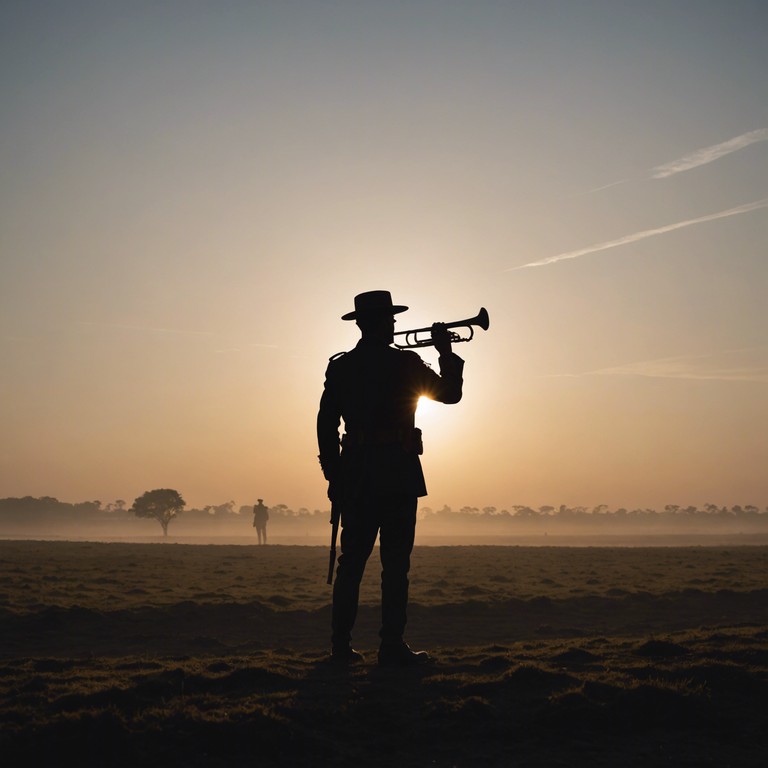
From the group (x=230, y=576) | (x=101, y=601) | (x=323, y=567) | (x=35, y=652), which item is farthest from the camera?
(x=323, y=567)

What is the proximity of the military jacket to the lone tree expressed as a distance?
470ft

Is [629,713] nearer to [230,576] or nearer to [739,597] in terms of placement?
[739,597]

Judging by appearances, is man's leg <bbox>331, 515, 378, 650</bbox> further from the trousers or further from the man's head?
the man's head

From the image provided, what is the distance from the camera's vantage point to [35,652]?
470 inches

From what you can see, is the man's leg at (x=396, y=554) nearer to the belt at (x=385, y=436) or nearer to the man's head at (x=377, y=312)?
the belt at (x=385, y=436)

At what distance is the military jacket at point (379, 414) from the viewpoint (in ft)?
28.5

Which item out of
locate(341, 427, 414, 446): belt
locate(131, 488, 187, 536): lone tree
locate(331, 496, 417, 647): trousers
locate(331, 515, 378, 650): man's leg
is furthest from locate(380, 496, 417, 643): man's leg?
locate(131, 488, 187, 536): lone tree

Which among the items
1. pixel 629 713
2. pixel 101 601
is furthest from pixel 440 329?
pixel 101 601

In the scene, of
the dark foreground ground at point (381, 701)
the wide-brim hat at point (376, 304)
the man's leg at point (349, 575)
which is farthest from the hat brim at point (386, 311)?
the dark foreground ground at point (381, 701)

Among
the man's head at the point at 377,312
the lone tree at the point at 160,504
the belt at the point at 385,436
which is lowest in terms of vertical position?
the lone tree at the point at 160,504

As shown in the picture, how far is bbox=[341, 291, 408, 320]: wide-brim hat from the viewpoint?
920 centimetres

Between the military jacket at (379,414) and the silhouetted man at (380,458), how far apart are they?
11 mm

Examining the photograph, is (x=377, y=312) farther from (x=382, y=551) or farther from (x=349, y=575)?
(x=349, y=575)

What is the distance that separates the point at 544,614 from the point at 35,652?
33.6 ft
